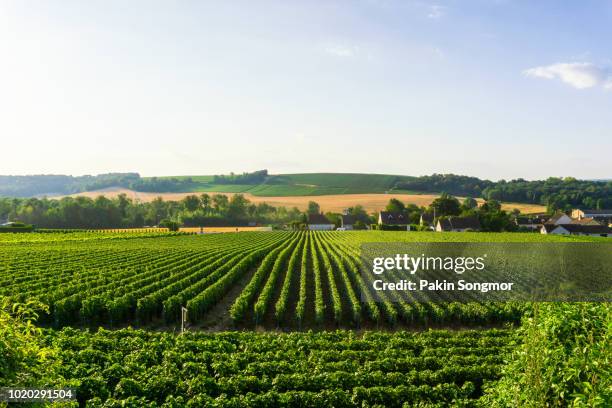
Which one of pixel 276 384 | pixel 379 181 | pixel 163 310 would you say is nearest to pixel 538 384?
pixel 276 384

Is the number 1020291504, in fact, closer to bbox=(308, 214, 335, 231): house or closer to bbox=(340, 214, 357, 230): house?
bbox=(340, 214, 357, 230): house

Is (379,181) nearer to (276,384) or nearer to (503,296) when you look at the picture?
(503,296)

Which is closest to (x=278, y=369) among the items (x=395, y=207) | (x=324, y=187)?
(x=395, y=207)

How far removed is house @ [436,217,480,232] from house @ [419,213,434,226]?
1055cm

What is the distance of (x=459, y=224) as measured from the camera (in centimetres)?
9144

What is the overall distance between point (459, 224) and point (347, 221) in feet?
129

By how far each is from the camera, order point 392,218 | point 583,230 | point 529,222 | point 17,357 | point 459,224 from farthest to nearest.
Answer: point 392,218 → point 529,222 → point 459,224 → point 583,230 → point 17,357

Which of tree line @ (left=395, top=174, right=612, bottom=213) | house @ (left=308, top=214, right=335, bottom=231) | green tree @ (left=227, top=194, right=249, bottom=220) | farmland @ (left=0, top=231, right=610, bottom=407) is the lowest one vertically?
house @ (left=308, top=214, right=335, bottom=231)

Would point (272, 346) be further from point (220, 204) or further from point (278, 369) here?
point (220, 204)

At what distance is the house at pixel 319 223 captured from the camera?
4936 inches

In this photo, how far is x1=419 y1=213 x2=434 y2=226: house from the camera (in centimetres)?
10461

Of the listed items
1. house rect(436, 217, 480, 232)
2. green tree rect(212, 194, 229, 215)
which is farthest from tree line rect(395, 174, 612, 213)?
green tree rect(212, 194, 229, 215)

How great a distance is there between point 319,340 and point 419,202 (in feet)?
401

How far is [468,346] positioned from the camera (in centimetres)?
1533
